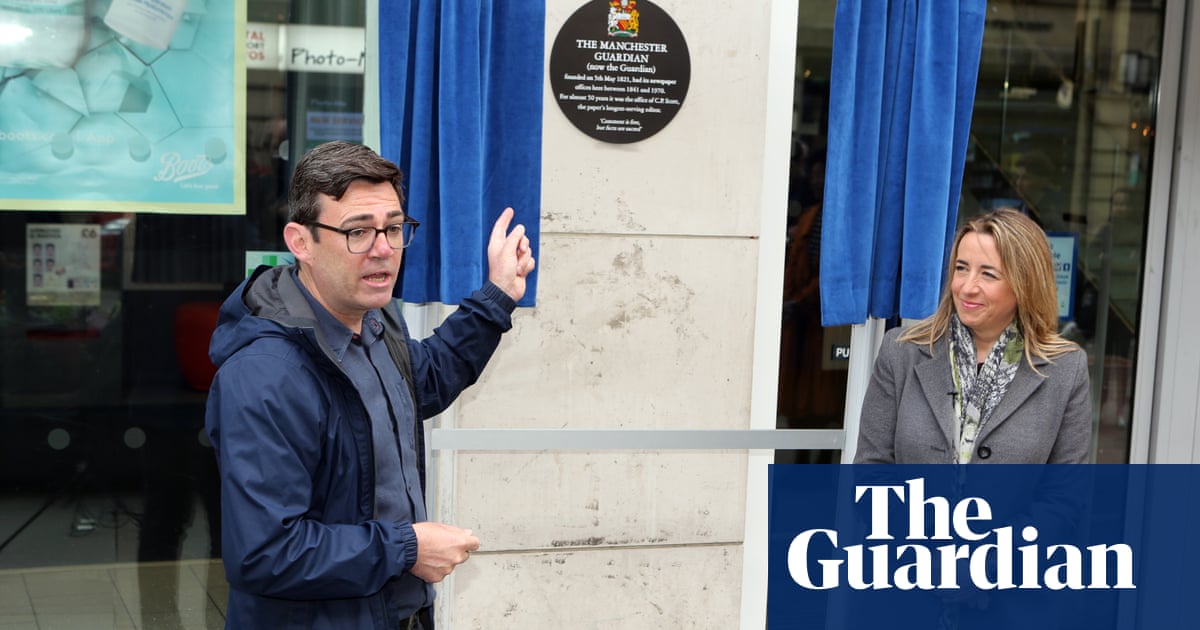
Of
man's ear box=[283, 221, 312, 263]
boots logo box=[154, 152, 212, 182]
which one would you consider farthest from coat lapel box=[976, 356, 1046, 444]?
boots logo box=[154, 152, 212, 182]

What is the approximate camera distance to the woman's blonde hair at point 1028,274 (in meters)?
3.15

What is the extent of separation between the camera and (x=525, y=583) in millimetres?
4375

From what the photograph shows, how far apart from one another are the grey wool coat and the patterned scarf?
0.08ft

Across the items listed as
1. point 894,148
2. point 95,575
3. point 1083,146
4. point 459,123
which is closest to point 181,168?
point 459,123

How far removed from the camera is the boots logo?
4012mm

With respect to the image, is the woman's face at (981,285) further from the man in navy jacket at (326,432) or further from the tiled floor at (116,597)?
the tiled floor at (116,597)

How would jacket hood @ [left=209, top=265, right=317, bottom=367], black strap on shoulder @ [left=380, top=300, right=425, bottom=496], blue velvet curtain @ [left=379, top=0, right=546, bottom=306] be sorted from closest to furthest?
jacket hood @ [left=209, top=265, right=317, bottom=367] → black strap on shoulder @ [left=380, top=300, right=425, bottom=496] → blue velvet curtain @ [left=379, top=0, right=546, bottom=306]

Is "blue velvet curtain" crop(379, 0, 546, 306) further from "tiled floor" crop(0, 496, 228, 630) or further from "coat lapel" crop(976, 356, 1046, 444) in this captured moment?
"coat lapel" crop(976, 356, 1046, 444)

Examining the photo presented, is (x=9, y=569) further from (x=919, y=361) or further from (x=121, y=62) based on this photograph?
(x=919, y=361)

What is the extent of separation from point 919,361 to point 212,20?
2.55 meters

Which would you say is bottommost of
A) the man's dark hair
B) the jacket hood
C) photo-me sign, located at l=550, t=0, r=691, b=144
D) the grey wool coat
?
the grey wool coat

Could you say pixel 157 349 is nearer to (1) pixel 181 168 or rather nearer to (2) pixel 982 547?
(1) pixel 181 168

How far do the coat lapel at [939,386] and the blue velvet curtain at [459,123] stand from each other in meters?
1.41

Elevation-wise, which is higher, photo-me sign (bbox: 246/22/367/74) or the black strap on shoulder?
photo-me sign (bbox: 246/22/367/74)
